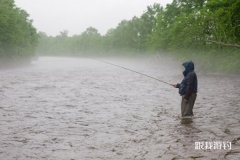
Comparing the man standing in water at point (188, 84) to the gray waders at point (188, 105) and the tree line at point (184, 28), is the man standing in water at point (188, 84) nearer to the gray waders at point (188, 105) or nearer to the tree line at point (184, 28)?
the gray waders at point (188, 105)

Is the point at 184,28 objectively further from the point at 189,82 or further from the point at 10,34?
the point at 189,82

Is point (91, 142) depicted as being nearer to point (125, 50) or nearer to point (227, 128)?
point (227, 128)

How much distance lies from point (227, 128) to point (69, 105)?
9.22 meters

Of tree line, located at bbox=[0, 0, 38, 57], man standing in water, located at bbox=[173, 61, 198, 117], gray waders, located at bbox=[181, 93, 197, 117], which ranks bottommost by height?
gray waders, located at bbox=[181, 93, 197, 117]

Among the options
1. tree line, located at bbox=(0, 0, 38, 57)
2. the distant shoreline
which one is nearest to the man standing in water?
the distant shoreline

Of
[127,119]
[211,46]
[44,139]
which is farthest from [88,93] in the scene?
[211,46]

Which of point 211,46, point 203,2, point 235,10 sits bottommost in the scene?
point 211,46

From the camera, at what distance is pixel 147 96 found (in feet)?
78.1

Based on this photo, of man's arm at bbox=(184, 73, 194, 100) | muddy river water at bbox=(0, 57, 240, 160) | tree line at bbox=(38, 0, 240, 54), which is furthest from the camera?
tree line at bbox=(38, 0, 240, 54)

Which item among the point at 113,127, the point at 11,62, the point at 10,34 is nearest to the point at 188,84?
the point at 113,127

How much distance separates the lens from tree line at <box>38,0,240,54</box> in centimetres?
3366

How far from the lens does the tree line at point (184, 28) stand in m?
33.7

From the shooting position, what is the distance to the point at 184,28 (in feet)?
167

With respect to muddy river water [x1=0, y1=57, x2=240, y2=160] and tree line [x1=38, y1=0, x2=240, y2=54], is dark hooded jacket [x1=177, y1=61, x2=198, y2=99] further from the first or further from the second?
tree line [x1=38, y1=0, x2=240, y2=54]
